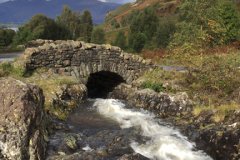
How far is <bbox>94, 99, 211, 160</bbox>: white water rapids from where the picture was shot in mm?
5570

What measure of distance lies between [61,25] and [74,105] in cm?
3370

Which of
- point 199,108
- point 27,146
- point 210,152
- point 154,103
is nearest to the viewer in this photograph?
point 27,146

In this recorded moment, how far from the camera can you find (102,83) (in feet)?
51.2

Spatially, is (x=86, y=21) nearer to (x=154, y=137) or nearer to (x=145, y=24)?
(x=145, y=24)

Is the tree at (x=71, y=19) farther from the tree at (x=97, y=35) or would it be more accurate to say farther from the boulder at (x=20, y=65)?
the boulder at (x=20, y=65)

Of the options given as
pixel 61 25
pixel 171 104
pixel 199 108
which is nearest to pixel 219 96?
pixel 199 108

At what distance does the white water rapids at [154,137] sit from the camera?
5.57m

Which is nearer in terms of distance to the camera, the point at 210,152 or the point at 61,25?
the point at 210,152

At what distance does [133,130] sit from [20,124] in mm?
4213

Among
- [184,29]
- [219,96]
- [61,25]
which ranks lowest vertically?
[219,96]

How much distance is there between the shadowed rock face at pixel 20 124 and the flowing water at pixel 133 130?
1.47m

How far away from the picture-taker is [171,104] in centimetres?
902

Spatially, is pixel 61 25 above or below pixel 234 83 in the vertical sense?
above

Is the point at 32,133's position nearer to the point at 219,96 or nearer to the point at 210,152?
the point at 210,152
